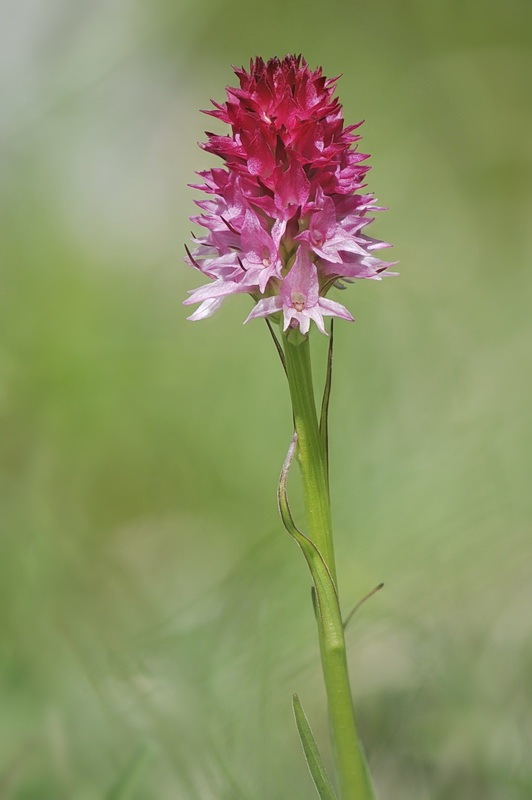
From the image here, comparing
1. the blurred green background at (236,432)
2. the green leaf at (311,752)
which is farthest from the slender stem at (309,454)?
the blurred green background at (236,432)

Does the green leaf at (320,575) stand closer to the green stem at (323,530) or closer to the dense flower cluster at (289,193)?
the green stem at (323,530)

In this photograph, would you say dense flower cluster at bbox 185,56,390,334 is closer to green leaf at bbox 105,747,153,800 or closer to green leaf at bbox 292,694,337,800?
green leaf at bbox 292,694,337,800

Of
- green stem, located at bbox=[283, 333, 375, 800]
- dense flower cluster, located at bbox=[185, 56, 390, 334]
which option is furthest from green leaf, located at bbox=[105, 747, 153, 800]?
dense flower cluster, located at bbox=[185, 56, 390, 334]

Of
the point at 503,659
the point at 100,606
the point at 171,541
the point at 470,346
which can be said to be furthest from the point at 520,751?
the point at 470,346

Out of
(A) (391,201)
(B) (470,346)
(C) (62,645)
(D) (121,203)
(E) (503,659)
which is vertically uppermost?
(D) (121,203)

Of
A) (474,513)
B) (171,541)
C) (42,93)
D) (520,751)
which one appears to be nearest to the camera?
(520,751)

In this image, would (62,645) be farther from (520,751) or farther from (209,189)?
(209,189)
